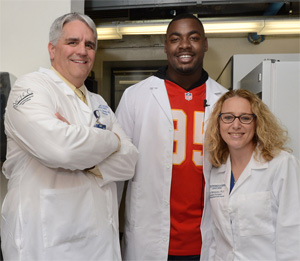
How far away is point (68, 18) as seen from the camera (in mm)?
1631

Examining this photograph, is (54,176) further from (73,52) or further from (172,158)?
(172,158)

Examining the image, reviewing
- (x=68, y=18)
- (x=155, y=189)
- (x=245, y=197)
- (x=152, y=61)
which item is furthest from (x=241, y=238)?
(x=152, y=61)

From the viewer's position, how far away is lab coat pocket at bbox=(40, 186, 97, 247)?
137 cm

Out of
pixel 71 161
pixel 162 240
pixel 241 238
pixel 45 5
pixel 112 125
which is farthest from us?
pixel 45 5

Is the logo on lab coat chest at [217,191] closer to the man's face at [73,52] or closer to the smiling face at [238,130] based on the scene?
the smiling face at [238,130]

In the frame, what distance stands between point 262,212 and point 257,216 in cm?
3

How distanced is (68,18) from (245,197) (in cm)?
132

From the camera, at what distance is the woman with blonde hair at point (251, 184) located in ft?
5.13

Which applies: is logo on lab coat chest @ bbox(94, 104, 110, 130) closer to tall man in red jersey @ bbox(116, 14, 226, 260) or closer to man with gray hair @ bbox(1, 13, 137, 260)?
man with gray hair @ bbox(1, 13, 137, 260)

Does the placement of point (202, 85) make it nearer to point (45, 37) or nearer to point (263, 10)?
point (45, 37)

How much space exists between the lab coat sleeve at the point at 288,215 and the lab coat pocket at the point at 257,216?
5 cm

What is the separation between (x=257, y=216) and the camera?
161 centimetres

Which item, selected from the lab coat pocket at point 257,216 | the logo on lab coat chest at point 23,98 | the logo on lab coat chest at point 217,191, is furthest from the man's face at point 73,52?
the lab coat pocket at point 257,216

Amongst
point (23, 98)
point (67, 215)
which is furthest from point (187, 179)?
point (23, 98)
